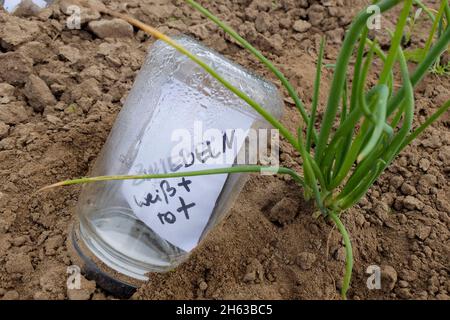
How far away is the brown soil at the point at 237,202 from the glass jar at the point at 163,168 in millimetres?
52

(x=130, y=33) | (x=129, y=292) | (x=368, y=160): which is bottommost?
(x=129, y=292)

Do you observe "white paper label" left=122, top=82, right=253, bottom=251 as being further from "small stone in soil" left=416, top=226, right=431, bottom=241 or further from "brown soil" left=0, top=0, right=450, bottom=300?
"small stone in soil" left=416, top=226, right=431, bottom=241

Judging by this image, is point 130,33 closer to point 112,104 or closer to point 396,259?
point 112,104

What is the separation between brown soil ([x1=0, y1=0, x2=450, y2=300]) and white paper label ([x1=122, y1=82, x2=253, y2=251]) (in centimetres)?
12

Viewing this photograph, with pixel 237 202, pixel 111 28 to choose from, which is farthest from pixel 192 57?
pixel 111 28

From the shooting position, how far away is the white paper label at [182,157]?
0.87m

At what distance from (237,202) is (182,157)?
0.81 ft

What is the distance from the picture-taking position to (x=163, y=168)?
88cm

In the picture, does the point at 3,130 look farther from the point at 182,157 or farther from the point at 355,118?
the point at 355,118

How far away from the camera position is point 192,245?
0.95 m

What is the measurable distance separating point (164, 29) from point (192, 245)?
76 centimetres

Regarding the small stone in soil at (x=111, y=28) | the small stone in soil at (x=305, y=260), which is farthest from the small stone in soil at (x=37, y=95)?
the small stone in soil at (x=305, y=260)
